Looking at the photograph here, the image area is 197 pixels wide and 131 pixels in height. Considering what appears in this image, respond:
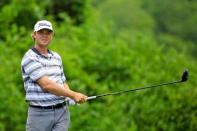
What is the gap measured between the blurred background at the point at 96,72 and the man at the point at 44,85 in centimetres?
580

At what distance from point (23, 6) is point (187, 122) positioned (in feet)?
22.4

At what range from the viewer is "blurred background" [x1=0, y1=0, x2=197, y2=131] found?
1313 centimetres

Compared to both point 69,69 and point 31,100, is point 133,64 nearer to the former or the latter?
point 69,69

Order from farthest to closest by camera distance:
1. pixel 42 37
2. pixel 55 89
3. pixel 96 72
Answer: pixel 96 72 → pixel 42 37 → pixel 55 89

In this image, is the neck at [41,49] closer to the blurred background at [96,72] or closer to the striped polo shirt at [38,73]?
the striped polo shirt at [38,73]

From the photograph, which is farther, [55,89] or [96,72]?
[96,72]

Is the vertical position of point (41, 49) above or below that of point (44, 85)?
above

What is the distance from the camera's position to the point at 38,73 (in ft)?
→ 20.6

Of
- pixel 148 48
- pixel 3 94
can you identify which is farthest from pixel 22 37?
pixel 148 48

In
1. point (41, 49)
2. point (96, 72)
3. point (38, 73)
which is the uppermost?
point (96, 72)

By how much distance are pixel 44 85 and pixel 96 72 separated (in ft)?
37.0

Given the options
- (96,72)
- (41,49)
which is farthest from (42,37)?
(96,72)

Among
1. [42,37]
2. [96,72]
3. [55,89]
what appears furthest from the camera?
[96,72]

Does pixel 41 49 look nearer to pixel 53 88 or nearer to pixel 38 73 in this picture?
pixel 38 73
